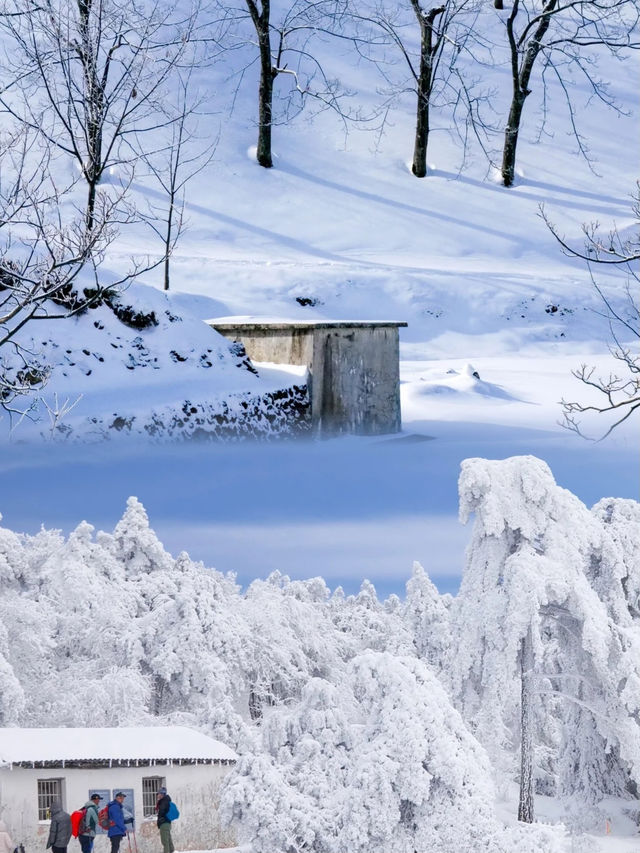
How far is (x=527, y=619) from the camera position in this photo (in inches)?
551

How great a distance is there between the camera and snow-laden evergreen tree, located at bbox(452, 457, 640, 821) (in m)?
14.0

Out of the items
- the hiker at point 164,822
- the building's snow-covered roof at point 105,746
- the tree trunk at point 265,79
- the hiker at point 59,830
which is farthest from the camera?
the tree trunk at point 265,79

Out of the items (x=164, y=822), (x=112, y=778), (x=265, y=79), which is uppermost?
(x=265, y=79)

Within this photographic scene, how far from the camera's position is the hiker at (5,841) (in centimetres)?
1149

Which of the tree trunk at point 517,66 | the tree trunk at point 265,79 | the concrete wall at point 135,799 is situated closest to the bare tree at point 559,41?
the tree trunk at point 517,66

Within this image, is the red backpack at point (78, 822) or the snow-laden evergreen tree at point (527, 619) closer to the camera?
the red backpack at point (78, 822)

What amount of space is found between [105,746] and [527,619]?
4985 millimetres

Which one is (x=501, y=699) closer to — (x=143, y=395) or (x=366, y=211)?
(x=143, y=395)

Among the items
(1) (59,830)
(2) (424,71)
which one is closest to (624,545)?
(2) (424,71)

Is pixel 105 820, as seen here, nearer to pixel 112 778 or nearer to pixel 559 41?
pixel 112 778

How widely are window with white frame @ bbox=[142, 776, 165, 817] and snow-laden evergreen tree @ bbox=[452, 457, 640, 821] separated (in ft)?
11.9

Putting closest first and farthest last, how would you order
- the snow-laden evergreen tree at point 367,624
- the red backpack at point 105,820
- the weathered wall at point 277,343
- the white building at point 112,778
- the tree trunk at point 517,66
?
the weathered wall at point 277,343 < the red backpack at point 105,820 < the white building at point 112,778 < the tree trunk at point 517,66 < the snow-laden evergreen tree at point 367,624

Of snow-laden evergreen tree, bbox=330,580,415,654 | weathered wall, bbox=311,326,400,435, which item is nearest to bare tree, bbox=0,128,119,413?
weathered wall, bbox=311,326,400,435

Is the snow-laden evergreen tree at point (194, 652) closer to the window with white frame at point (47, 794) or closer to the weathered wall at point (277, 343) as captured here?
the window with white frame at point (47, 794)
